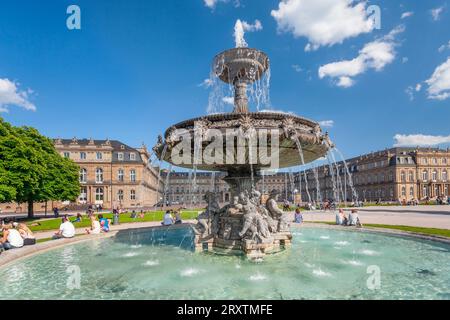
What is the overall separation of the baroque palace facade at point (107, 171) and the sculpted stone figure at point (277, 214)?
55492mm

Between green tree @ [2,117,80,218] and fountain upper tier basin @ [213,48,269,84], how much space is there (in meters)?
22.5

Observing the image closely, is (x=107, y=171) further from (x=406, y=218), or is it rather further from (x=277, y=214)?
(x=277, y=214)

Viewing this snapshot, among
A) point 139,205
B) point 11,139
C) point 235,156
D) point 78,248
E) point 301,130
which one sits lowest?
point 139,205

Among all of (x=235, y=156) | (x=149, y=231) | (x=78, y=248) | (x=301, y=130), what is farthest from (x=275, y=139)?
(x=149, y=231)

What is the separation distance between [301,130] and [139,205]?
6446 centimetres

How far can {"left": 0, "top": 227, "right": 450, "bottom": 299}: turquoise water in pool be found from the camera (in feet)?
17.1

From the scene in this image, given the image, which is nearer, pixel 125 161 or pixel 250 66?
pixel 250 66

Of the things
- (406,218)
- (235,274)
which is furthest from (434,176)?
(235,274)

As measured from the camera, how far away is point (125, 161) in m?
66.9

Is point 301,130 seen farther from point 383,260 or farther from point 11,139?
point 11,139

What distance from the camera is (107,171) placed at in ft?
214

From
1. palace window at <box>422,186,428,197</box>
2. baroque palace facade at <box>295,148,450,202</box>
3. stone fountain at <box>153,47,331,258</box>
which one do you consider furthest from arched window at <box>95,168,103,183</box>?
palace window at <box>422,186,428,197</box>

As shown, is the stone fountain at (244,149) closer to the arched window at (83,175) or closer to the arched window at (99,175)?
the arched window at (99,175)
